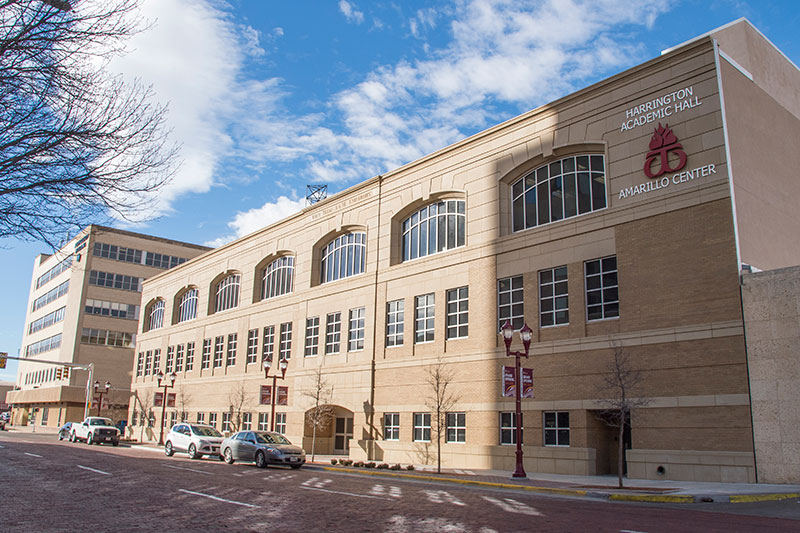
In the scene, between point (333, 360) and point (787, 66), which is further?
point (333, 360)

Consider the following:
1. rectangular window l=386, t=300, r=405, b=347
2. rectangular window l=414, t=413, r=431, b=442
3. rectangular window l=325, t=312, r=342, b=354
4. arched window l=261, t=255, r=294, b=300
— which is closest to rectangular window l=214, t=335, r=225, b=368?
arched window l=261, t=255, r=294, b=300

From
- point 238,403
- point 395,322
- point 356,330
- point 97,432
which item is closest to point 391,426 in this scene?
point 395,322

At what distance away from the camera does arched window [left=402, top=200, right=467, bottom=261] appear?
1302 inches

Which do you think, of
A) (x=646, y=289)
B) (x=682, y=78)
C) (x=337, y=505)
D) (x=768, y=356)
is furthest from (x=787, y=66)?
(x=337, y=505)

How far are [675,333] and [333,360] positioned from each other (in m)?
20.8

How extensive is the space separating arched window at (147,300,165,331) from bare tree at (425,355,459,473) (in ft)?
125

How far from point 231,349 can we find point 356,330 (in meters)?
15.1

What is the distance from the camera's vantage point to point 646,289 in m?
24.0

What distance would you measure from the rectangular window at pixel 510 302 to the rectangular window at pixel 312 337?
47.8ft

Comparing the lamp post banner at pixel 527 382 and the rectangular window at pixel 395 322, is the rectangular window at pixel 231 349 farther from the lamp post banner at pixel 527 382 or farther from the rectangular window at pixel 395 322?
the lamp post banner at pixel 527 382

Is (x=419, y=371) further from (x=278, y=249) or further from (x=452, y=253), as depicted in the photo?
(x=278, y=249)

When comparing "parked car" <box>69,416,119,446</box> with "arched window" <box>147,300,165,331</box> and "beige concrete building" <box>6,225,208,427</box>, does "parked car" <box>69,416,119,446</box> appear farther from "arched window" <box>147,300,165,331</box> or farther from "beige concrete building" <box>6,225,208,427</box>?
"beige concrete building" <box>6,225,208,427</box>

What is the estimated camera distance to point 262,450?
26.5 metres

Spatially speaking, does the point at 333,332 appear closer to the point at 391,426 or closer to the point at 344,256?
the point at 344,256
